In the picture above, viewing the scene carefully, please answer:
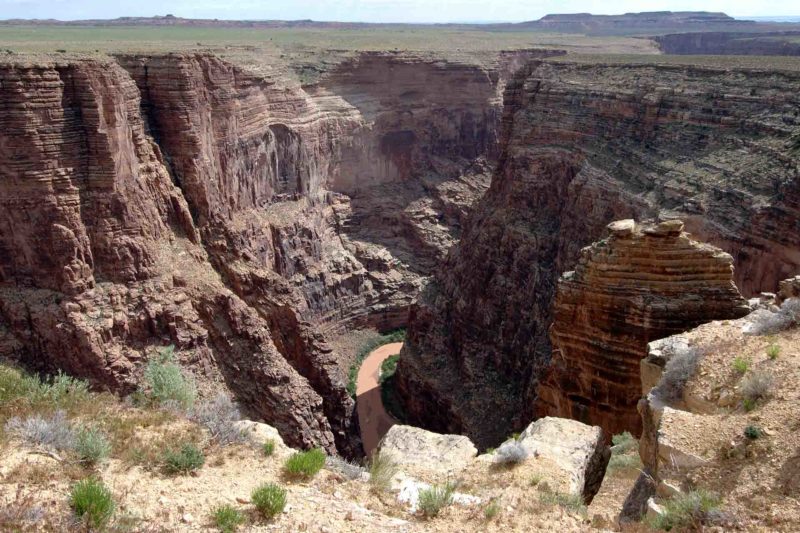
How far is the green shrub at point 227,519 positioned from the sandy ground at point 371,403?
25132 millimetres

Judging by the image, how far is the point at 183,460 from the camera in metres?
11.0

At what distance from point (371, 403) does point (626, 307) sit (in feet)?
82.6

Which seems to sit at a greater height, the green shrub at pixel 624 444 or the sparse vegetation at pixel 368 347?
the green shrub at pixel 624 444

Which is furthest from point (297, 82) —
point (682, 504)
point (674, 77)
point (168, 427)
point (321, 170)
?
point (682, 504)

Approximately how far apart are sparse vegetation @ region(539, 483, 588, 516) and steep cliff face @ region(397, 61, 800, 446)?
60.2 ft

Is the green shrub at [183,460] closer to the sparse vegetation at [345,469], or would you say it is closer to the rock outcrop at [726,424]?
the sparse vegetation at [345,469]

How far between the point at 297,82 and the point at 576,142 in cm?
2071

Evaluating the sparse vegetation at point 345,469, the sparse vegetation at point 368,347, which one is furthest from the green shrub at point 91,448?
the sparse vegetation at point 368,347

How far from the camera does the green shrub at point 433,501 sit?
10.6 meters

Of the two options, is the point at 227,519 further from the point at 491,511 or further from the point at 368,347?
the point at 368,347

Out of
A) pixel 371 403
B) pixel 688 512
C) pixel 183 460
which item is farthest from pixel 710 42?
pixel 183 460

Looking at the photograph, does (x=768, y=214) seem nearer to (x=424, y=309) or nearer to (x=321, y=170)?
(x=424, y=309)

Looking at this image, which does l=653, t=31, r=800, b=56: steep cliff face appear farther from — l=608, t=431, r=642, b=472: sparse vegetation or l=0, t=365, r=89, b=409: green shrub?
l=0, t=365, r=89, b=409: green shrub

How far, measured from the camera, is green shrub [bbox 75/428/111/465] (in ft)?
35.3
